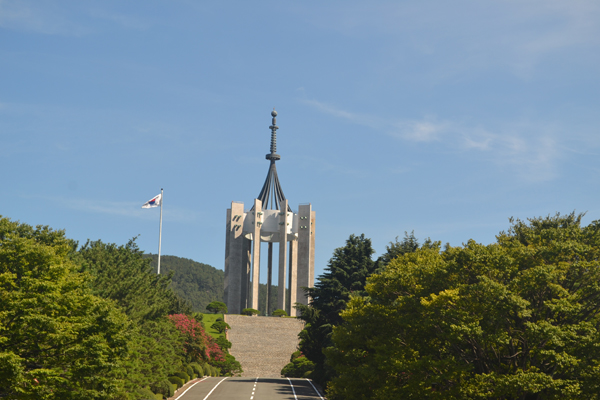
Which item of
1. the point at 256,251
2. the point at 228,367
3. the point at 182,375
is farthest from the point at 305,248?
the point at 182,375

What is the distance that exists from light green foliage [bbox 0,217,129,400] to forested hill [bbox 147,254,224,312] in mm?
105574

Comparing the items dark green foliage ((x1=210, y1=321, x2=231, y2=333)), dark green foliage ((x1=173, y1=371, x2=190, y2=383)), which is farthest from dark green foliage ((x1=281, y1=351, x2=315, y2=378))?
dark green foliage ((x1=210, y1=321, x2=231, y2=333))

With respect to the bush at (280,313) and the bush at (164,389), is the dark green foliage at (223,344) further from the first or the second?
the bush at (164,389)

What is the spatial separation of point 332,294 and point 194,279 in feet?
350

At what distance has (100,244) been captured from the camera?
31797 millimetres

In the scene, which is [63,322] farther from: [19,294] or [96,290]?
[96,290]

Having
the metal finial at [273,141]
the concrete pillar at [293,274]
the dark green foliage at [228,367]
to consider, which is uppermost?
the metal finial at [273,141]

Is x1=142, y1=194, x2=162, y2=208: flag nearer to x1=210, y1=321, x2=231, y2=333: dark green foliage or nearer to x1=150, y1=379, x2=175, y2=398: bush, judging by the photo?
x1=150, y1=379, x2=175, y2=398: bush

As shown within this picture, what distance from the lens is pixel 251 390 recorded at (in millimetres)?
32125

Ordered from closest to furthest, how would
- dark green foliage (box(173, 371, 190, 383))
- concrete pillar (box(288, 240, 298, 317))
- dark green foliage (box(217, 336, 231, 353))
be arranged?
dark green foliage (box(173, 371, 190, 383)), dark green foliage (box(217, 336, 231, 353)), concrete pillar (box(288, 240, 298, 317))

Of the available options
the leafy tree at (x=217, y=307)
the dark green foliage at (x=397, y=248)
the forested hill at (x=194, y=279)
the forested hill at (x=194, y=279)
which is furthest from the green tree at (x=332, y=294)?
the forested hill at (x=194, y=279)

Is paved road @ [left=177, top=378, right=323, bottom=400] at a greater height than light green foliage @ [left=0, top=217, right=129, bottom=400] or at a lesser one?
lesser

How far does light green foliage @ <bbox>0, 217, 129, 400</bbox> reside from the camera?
17844mm

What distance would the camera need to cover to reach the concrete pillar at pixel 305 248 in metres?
66.1
